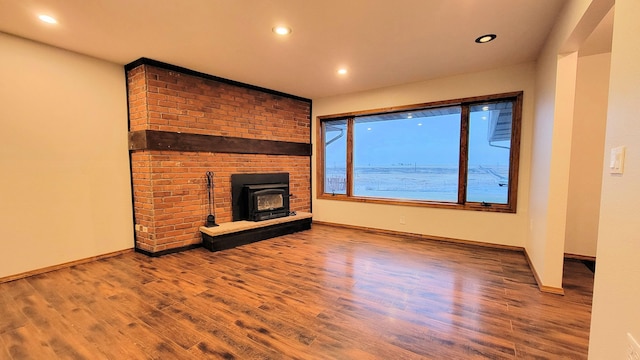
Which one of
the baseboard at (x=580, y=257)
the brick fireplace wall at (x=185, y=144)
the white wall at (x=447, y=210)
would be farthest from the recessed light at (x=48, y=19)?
the baseboard at (x=580, y=257)

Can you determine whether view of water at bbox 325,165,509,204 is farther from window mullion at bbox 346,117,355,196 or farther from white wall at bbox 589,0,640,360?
white wall at bbox 589,0,640,360

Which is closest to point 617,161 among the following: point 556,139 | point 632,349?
point 632,349

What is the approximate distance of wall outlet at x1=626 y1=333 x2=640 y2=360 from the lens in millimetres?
963

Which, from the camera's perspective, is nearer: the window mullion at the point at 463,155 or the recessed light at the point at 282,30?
the recessed light at the point at 282,30

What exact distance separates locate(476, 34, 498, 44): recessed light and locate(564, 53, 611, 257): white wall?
142 centimetres

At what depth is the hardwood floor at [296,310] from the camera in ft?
5.63

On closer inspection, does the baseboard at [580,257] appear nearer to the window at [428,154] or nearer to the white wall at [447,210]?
the white wall at [447,210]

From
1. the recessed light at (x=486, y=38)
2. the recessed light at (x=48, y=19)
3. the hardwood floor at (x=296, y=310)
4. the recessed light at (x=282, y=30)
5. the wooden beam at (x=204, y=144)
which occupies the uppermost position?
the recessed light at (x=486, y=38)

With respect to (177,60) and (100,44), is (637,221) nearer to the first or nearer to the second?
(177,60)

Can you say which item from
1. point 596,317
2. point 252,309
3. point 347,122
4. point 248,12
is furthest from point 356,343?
point 347,122

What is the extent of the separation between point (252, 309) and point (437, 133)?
12.1ft

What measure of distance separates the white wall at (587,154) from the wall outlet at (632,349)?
307 cm

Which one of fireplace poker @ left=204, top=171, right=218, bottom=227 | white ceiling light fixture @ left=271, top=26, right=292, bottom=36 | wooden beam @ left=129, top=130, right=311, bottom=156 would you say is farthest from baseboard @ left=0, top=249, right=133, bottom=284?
white ceiling light fixture @ left=271, top=26, right=292, bottom=36

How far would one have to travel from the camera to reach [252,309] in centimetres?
218
